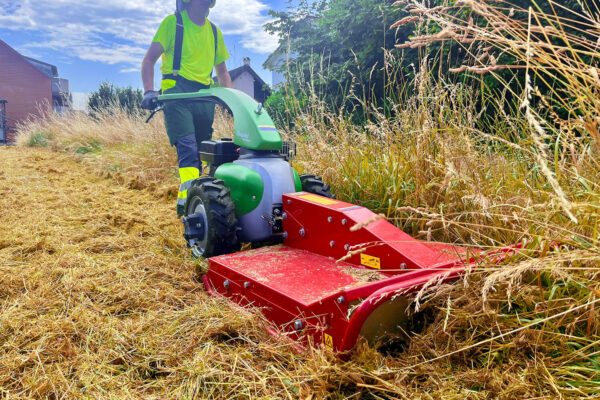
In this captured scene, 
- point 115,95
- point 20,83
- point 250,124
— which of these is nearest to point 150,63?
point 250,124

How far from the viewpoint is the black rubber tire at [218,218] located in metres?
2.62

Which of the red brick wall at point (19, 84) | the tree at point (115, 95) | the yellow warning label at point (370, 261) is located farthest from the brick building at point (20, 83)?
the yellow warning label at point (370, 261)

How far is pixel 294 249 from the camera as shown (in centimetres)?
254

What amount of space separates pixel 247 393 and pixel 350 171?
214 centimetres

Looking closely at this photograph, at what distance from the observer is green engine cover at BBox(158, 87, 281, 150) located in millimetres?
2799

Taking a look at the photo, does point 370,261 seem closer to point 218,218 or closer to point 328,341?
point 328,341

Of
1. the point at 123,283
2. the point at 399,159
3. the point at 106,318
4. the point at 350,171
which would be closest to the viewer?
the point at 106,318

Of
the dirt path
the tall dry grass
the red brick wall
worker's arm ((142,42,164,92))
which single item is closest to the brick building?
the red brick wall

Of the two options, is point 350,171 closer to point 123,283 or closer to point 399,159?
point 399,159

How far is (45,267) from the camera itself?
2.80m

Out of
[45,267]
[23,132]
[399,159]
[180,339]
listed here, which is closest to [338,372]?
[180,339]

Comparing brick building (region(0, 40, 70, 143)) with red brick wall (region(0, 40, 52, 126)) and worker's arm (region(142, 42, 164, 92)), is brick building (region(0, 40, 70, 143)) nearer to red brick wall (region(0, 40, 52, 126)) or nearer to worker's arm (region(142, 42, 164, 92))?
red brick wall (region(0, 40, 52, 126))

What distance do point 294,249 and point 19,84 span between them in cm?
3552

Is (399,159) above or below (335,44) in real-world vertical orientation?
below
